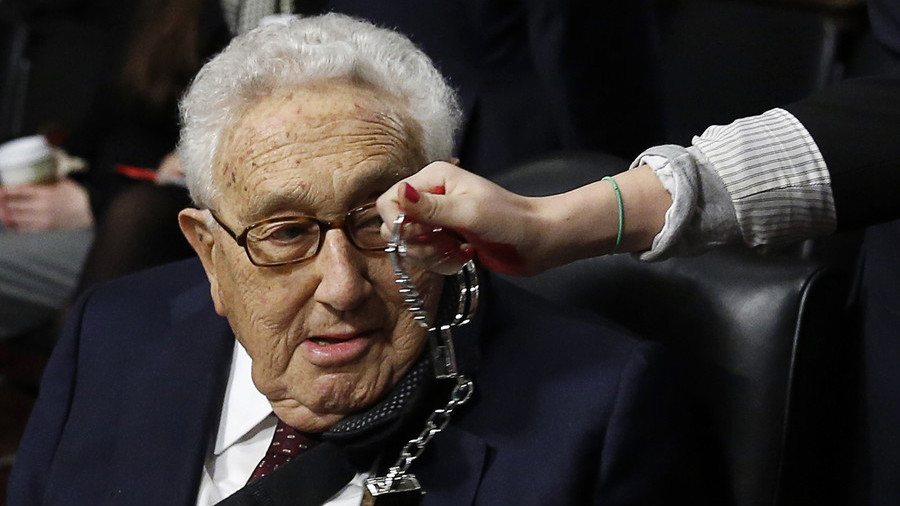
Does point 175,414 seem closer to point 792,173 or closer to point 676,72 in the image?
point 792,173

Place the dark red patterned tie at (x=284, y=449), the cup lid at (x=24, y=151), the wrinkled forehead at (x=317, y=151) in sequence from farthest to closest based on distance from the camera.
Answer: the cup lid at (x=24, y=151) < the dark red patterned tie at (x=284, y=449) < the wrinkled forehead at (x=317, y=151)

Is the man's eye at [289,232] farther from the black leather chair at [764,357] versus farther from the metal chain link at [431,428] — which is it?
the black leather chair at [764,357]

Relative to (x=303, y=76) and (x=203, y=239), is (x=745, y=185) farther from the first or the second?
(x=203, y=239)

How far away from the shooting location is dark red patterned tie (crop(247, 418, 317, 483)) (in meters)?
1.47

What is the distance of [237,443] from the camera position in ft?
5.09

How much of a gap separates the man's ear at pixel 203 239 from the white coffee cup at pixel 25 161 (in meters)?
1.40

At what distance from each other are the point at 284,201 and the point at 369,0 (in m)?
1.01

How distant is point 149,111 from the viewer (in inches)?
115

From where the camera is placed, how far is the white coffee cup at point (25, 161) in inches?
107

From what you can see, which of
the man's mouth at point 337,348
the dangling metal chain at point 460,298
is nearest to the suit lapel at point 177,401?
the man's mouth at point 337,348

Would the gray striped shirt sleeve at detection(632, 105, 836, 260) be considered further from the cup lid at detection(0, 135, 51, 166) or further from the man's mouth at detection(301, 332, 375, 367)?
the cup lid at detection(0, 135, 51, 166)

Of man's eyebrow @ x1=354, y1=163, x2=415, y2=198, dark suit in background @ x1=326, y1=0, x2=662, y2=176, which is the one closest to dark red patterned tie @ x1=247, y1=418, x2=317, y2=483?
man's eyebrow @ x1=354, y1=163, x2=415, y2=198

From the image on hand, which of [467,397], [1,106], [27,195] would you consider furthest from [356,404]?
[1,106]

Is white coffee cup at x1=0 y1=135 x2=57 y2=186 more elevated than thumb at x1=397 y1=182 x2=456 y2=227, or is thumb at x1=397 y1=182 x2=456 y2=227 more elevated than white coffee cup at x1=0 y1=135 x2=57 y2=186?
thumb at x1=397 y1=182 x2=456 y2=227
